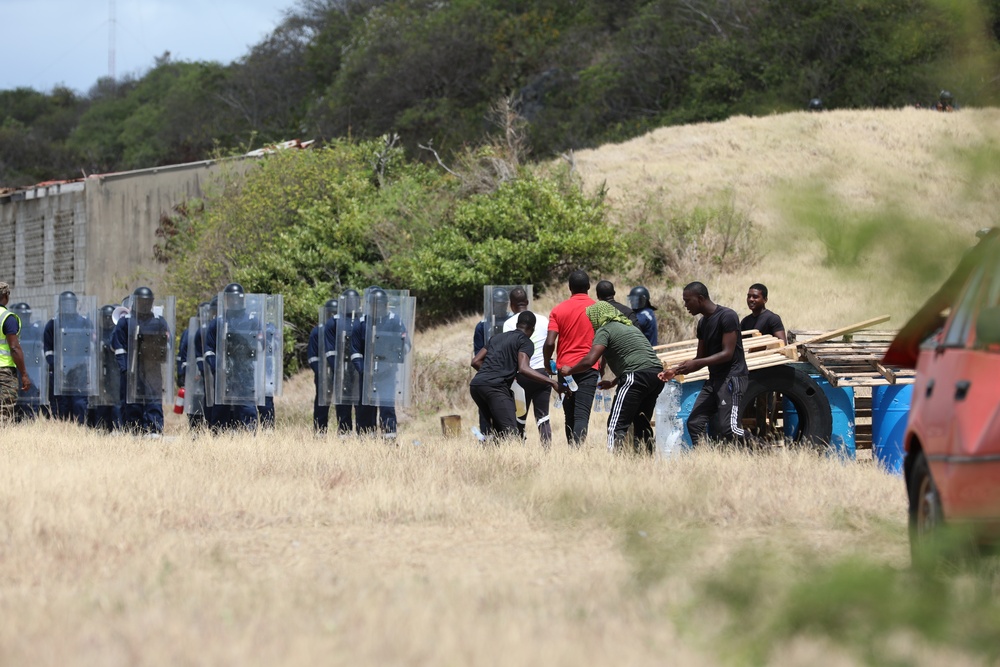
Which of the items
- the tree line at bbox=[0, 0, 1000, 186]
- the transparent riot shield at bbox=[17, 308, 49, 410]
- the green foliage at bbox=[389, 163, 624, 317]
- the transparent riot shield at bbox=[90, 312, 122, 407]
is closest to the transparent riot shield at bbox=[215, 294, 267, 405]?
the transparent riot shield at bbox=[90, 312, 122, 407]

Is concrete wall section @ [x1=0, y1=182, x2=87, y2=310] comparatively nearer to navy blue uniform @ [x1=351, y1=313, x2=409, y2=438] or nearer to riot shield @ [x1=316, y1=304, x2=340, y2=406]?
riot shield @ [x1=316, y1=304, x2=340, y2=406]

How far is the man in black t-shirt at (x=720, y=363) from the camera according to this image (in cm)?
1076

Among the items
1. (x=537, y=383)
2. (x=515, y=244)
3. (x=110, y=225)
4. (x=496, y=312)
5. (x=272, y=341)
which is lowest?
(x=537, y=383)

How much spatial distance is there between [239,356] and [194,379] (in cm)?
158

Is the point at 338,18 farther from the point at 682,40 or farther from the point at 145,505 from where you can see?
the point at 145,505

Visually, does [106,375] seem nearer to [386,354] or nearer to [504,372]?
[386,354]

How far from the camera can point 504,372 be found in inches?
475

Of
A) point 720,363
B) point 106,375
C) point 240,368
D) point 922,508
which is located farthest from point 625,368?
point 106,375

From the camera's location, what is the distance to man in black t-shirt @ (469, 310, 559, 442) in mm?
12078

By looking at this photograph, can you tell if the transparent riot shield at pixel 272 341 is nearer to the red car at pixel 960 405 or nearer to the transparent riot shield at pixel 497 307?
the transparent riot shield at pixel 497 307

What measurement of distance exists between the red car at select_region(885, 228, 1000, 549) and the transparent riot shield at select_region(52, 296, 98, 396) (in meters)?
12.0

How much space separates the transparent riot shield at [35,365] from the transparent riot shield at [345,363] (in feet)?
14.5

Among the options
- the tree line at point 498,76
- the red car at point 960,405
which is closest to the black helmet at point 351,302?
the red car at point 960,405

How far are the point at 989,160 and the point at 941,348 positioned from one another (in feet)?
3.57
